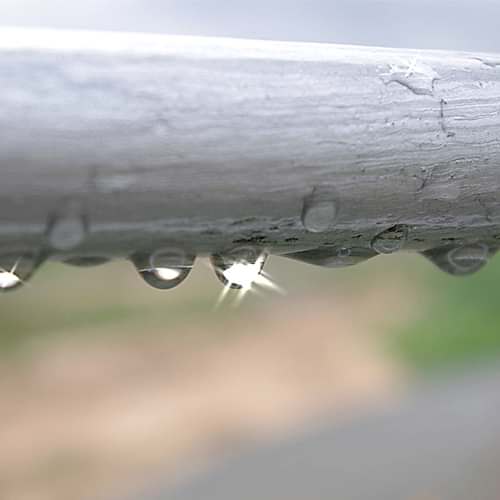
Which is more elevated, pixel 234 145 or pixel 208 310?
pixel 208 310

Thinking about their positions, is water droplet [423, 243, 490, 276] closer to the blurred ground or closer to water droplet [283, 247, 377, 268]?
water droplet [283, 247, 377, 268]

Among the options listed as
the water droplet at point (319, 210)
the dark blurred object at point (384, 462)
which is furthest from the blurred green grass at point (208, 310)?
the water droplet at point (319, 210)

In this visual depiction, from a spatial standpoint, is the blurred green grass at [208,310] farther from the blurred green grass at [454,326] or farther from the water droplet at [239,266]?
the water droplet at [239,266]

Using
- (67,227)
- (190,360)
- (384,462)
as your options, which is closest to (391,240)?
(67,227)

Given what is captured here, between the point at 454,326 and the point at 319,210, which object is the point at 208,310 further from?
the point at 319,210

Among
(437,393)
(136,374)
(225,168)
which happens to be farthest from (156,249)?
(136,374)

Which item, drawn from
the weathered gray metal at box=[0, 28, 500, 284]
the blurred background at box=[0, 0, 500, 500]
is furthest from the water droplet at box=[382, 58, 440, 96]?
the blurred background at box=[0, 0, 500, 500]
